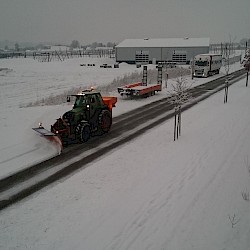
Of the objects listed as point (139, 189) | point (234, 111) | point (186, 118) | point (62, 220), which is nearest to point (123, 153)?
point (139, 189)

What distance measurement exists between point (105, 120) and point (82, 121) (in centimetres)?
172

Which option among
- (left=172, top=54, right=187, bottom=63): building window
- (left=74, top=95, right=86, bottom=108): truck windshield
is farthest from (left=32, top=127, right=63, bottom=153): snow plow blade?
(left=172, top=54, right=187, bottom=63): building window

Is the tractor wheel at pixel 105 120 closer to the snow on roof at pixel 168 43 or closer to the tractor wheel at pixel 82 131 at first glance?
the tractor wheel at pixel 82 131

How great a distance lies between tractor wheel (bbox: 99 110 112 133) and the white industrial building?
57.8 meters

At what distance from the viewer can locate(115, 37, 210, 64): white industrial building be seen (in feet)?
234

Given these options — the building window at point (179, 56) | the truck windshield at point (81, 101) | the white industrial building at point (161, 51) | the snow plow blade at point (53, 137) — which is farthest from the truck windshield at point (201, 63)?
the snow plow blade at point (53, 137)

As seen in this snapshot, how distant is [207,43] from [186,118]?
60244 mm

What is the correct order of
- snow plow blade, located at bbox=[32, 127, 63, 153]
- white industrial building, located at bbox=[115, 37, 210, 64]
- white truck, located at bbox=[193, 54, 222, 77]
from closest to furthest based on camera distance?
snow plow blade, located at bbox=[32, 127, 63, 153]
white truck, located at bbox=[193, 54, 222, 77]
white industrial building, located at bbox=[115, 37, 210, 64]

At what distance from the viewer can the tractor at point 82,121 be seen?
1286 cm

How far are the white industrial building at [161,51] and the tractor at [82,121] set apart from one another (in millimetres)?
58082

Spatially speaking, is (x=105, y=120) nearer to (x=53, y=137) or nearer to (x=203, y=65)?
(x=53, y=137)

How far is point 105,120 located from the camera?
580 inches

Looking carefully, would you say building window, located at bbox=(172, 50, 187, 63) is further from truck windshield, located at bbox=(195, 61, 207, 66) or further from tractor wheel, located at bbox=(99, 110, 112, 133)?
tractor wheel, located at bbox=(99, 110, 112, 133)

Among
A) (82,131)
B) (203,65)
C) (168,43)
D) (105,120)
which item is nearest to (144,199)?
(82,131)
